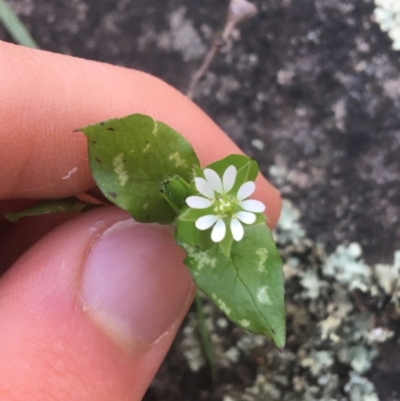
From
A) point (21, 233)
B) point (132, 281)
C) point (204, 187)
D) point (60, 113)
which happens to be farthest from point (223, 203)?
point (21, 233)

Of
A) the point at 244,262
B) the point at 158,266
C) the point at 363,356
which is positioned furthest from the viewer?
the point at 363,356

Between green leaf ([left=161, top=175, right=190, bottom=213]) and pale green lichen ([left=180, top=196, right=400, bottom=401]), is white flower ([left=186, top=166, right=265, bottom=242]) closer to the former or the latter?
green leaf ([left=161, top=175, right=190, bottom=213])

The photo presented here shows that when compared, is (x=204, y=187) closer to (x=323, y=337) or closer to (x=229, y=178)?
(x=229, y=178)

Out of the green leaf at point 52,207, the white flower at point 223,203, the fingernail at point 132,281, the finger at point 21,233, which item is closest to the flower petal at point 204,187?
the white flower at point 223,203

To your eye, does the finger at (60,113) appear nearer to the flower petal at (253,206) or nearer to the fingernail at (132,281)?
the fingernail at (132,281)

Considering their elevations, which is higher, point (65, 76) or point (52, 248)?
point (65, 76)

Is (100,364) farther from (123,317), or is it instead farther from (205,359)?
(205,359)

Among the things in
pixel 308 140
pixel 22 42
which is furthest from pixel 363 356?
pixel 22 42

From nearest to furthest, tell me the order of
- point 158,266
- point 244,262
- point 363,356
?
point 244,262
point 158,266
point 363,356
